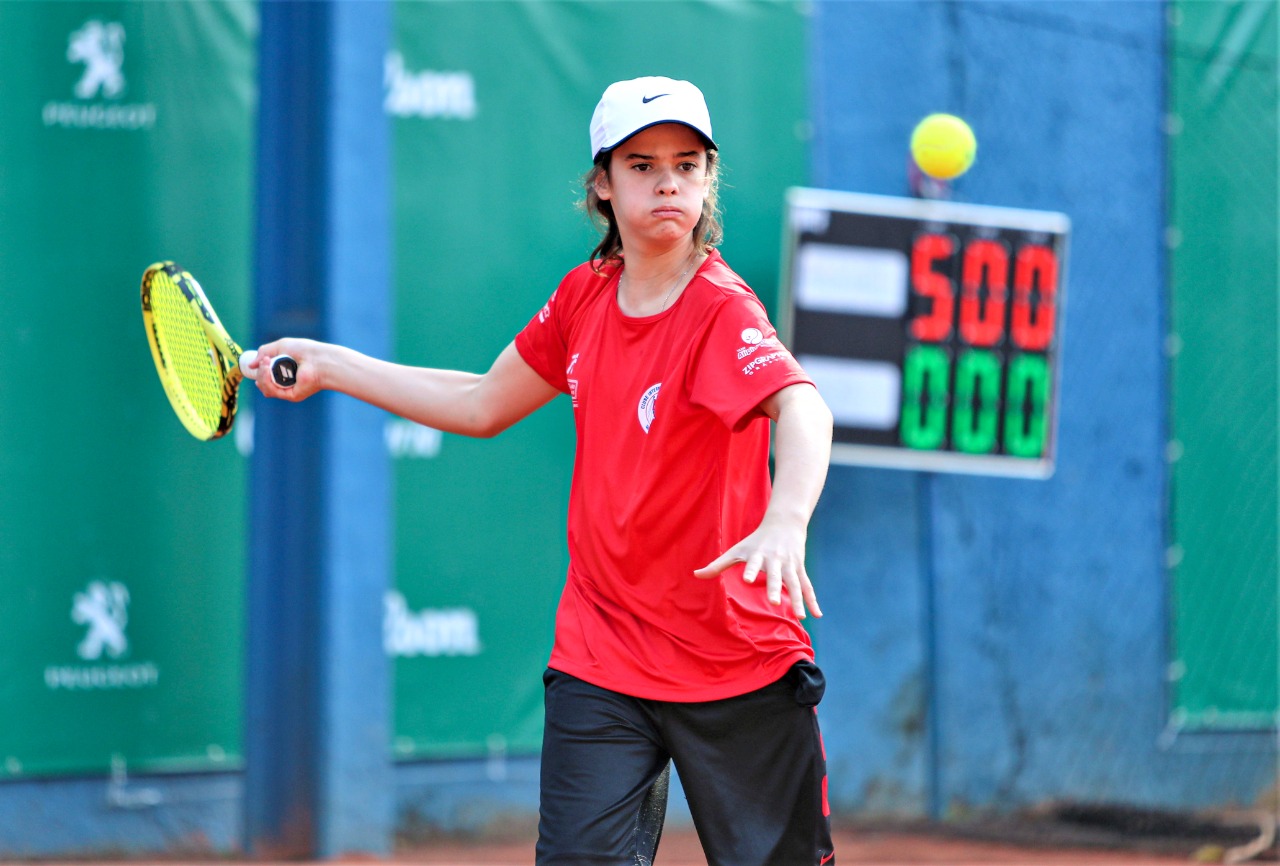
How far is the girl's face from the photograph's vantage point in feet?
9.61

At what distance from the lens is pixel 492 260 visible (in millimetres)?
6281

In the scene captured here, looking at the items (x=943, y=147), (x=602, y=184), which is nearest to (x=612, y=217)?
(x=602, y=184)

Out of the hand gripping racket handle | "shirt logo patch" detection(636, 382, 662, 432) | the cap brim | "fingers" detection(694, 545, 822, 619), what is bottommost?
"fingers" detection(694, 545, 822, 619)

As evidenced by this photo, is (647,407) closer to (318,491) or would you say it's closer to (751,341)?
(751,341)

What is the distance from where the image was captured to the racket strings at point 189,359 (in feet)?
11.3

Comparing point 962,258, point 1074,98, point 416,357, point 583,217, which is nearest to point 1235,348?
point 1074,98

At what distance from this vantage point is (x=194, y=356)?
370 centimetres

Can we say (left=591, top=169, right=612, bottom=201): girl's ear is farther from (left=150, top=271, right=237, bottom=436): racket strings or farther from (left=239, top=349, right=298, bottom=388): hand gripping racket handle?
(left=150, top=271, right=237, bottom=436): racket strings

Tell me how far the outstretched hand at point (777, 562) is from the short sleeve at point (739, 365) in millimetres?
292

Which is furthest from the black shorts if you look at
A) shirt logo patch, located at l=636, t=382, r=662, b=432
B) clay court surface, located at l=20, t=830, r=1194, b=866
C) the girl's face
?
clay court surface, located at l=20, t=830, r=1194, b=866

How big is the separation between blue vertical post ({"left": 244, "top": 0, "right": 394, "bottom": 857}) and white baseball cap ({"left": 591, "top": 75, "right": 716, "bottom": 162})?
2975 millimetres

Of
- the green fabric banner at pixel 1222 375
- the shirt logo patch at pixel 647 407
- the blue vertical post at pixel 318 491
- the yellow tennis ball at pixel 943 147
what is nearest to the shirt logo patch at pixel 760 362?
the shirt logo patch at pixel 647 407

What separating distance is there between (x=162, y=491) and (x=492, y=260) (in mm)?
1588

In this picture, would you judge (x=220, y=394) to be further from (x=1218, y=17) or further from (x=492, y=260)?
(x=1218, y=17)
